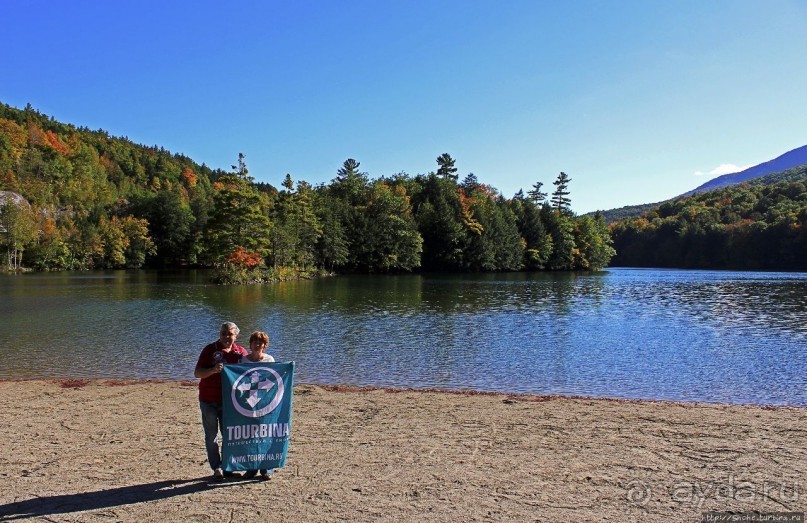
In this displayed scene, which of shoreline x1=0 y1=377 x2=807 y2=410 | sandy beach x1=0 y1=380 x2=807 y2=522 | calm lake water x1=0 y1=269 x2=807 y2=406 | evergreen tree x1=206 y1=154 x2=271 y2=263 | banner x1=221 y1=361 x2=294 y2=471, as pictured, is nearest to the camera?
sandy beach x1=0 y1=380 x2=807 y2=522

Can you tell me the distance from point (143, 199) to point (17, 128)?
36.4 m

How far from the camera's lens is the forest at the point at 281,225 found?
60.9 m

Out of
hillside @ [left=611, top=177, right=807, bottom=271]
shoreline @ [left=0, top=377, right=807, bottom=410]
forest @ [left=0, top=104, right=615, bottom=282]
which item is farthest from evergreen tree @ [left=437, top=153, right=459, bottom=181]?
shoreline @ [left=0, top=377, right=807, bottom=410]

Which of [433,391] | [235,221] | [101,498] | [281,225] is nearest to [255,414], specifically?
[101,498]

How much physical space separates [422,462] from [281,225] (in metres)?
62.3

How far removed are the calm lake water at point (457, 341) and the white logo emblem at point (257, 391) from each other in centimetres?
768

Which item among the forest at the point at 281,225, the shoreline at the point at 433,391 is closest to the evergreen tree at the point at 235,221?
the forest at the point at 281,225

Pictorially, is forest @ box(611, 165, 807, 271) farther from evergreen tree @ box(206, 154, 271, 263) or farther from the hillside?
evergreen tree @ box(206, 154, 271, 263)

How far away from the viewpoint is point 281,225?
2643 inches

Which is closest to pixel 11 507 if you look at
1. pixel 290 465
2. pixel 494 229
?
pixel 290 465

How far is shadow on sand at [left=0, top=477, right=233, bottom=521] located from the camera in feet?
17.9

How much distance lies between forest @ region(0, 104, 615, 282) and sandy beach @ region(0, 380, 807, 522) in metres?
47.5

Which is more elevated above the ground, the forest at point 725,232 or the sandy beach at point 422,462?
the forest at point 725,232

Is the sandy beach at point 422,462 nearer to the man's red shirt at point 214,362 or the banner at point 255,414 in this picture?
the banner at point 255,414
